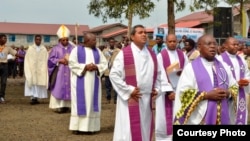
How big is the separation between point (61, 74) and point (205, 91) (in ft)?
24.6

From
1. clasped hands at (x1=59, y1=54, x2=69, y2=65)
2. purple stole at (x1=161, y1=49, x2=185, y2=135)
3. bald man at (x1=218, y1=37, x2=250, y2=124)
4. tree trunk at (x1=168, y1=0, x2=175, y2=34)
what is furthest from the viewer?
tree trunk at (x1=168, y1=0, x2=175, y2=34)

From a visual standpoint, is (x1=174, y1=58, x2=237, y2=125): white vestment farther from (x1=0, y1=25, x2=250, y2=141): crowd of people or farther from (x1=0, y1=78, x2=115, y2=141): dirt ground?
(x1=0, y1=78, x2=115, y2=141): dirt ground

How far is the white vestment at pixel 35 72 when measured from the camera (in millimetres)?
14742

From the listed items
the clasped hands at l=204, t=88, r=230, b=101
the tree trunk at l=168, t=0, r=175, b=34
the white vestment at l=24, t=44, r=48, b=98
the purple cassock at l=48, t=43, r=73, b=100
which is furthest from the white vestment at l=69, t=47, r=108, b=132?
the tree trunk at l=168, t=0, r=175, b=34

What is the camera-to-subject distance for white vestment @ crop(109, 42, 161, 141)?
6.73 metres

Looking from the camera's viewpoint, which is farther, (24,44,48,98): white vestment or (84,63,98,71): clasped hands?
(24,44,48,98): white vestment

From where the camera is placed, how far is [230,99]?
5711 mm

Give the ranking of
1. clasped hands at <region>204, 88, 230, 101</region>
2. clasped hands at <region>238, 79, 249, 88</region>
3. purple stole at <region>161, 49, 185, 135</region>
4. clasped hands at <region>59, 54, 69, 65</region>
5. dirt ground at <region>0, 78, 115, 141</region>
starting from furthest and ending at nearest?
clasped hands at <region>59, 54, 69, 65</region> < dirt ground at <region>0, 78, 115, 141</region> < purple stole at <region>161, 49, 185, 135</region> < clasped hands at <region>238, 79, 249, 88</region> < clasped hands at <region>204, 88, 230, 101</region>

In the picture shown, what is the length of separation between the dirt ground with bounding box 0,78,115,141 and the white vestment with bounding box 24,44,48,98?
417mm

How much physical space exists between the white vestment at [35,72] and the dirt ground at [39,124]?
1.37 feet

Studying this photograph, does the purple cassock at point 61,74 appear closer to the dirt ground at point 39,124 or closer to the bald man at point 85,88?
the dirt ground at point 39,124

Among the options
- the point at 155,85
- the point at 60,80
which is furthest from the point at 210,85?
the point at 60,80

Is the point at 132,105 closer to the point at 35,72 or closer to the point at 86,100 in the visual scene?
the point at 86,100

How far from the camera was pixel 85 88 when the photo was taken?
9680mm
